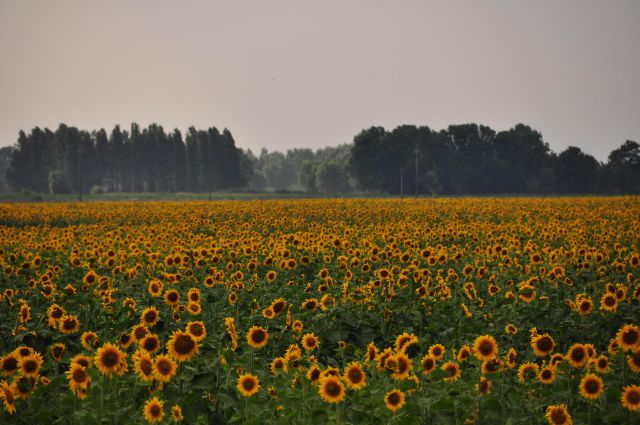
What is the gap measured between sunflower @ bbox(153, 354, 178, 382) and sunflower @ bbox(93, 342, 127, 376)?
0.26 metres

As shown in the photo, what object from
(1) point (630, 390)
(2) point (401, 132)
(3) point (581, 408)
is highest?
(2) point (401, 132)

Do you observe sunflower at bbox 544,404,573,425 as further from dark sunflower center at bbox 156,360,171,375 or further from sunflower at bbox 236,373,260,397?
dark sunflower center at bbox 156,360,171,375

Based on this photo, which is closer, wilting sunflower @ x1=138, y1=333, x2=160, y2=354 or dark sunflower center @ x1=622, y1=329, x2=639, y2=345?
wilting sunflower @ x1=138, y1=333, x2=160, y2=354

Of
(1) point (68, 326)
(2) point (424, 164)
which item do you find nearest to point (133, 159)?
(2) point (424, 164)

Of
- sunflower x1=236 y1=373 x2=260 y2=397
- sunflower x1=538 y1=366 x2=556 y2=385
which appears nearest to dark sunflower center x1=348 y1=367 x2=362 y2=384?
sunflower x1=236 y1=373 x2=260 y2=397

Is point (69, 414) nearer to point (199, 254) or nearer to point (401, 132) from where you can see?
point (199, 254)

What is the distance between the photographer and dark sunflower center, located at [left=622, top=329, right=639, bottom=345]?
4117 millimetres

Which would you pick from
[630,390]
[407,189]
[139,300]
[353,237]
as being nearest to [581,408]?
[630,390]

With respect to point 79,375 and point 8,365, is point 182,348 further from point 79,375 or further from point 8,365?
point 8,365

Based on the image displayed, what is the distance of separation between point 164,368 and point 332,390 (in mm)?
1176

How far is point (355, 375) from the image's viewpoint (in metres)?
3.56

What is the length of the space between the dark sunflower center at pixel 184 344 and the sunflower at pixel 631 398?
2.99 meters

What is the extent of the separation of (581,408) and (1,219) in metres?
26.5

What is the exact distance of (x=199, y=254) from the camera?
30.1 feet
